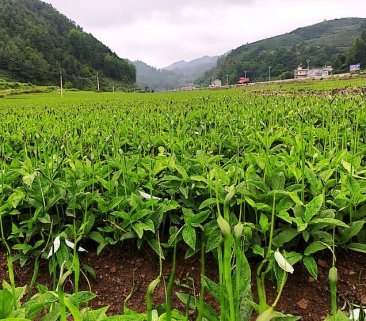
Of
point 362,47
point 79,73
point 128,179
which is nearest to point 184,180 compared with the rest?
point 128,179

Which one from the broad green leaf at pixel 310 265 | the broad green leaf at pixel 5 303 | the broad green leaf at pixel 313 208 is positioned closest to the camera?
the broad green leaf at pixel 5 303

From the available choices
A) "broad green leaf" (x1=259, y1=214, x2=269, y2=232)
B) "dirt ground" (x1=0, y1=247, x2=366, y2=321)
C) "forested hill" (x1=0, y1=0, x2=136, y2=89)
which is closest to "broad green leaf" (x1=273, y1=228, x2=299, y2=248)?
"broad green leaf" (x1=259, y1=214, x2=269, y2=232)

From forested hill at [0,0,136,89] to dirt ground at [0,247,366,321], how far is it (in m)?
84.2

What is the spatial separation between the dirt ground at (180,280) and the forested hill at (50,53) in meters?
84.2

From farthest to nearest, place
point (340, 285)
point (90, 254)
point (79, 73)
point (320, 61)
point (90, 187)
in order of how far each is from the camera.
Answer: point (320, 61) < point (79, 73) < point (90, 187) < point (90, 254) < point (340, 285)

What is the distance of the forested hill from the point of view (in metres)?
85.2

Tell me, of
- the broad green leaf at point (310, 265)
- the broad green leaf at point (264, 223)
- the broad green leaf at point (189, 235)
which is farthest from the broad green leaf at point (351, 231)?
the broad green leaf at point (189, 235)

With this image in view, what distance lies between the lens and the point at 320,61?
122125mm

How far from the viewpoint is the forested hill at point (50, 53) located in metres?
85.2

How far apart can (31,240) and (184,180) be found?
51.9 inches

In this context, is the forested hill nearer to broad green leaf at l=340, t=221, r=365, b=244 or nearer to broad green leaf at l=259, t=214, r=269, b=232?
Result: broad green leaf at l=259, t=214, r=269, b=232

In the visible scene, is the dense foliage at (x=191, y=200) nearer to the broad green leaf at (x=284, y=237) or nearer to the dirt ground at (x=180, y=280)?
the broad green leaf at (x=284, y=237)

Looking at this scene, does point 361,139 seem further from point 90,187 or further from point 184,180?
point 90,187

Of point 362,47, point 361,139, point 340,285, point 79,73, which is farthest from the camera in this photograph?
point 79,73
